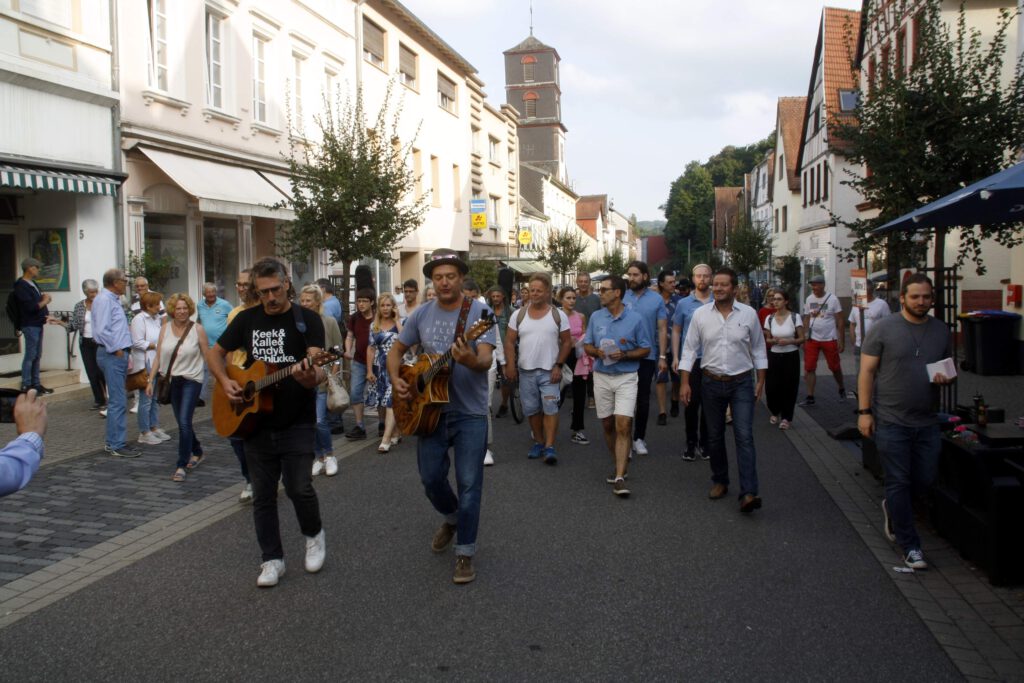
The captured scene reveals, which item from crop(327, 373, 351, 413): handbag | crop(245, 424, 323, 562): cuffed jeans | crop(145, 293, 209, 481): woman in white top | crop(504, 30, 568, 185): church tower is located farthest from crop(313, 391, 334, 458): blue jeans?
crop(504, 30, 568, 185): church tower

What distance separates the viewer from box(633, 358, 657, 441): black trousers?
903cm

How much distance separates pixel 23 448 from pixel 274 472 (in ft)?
7.94

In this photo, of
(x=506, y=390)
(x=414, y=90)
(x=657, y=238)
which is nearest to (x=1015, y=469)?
(x=506, y=390)

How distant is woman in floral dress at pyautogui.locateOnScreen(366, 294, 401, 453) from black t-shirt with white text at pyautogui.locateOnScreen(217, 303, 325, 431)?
4.36 m

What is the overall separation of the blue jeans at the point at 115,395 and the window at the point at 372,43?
18870 millimetres

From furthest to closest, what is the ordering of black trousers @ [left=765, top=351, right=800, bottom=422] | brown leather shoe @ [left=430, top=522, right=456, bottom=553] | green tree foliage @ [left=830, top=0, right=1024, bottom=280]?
black trousers @ [left=765, top=351, right=800, bottom=422], green tree foliage @ [left=830, top=0, right=1024, bottom=280], brown leather shoe @ [left=430, top=522, right=456, bottom=553]

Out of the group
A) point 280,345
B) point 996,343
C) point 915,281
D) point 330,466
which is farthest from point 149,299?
point 996,343

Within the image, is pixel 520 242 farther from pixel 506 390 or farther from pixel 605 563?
pixel 605 563

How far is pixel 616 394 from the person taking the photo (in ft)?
25.7

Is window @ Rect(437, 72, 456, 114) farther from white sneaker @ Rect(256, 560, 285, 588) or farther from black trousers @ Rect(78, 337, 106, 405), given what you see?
white sneaker @ Rect(256, 560, 285, 588)

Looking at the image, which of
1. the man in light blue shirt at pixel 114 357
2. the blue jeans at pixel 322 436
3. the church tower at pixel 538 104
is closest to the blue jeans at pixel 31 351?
the man in light blue shirt at pixel 114 357

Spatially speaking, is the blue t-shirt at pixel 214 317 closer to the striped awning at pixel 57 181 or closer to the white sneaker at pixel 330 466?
the white sneaker at pixel 330 466

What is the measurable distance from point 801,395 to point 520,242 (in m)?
32.4

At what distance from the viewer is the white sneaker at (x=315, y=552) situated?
5.38 metres
